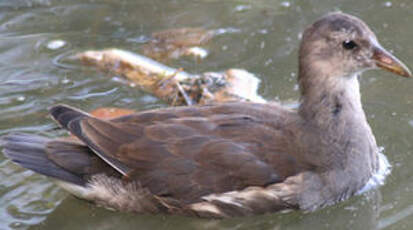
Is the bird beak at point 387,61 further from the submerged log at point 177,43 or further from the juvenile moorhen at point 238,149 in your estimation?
the submerged log at point 177,43

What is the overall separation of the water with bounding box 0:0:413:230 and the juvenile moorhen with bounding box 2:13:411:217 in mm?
199

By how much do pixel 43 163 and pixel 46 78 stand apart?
6.85 feet

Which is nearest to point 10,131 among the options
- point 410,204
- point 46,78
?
point 46,78

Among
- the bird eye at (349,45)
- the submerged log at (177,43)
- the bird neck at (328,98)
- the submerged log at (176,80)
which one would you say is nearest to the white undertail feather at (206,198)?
the bird neck at (328,98)

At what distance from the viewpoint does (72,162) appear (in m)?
5.36

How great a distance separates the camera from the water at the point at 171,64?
5426 mm

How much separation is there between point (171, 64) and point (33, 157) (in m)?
2.51

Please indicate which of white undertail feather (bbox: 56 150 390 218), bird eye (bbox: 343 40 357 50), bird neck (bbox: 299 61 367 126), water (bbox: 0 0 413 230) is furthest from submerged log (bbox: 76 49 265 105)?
white undertail feather (bbox: 56 150 390 218)

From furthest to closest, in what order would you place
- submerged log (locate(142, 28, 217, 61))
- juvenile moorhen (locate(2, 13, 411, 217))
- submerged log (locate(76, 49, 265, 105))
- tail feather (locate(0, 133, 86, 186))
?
submerged log (locate(142, 28, 217, 61))
submerged log (locate(76, 49, 265, 105))
tail feather (locate(0, 133, 86, 186))
juvenile moorhen (locate(2, 13, 411, 217))

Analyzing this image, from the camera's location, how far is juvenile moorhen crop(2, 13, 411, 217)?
5.18m

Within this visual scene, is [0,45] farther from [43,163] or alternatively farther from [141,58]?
[43,163]

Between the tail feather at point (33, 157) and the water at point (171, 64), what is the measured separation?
0.41 m

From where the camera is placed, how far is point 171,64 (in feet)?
24.8

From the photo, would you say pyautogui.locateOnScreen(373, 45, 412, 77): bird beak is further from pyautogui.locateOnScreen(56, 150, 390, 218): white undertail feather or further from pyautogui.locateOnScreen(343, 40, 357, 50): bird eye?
pyautogui.locateOnScreen(56, 150, 390, 218): white undertail feather
